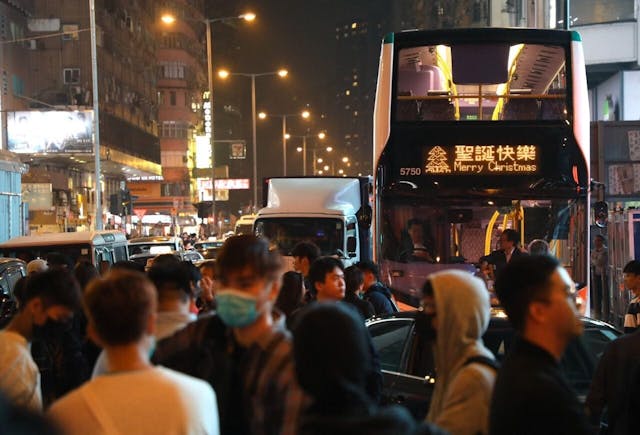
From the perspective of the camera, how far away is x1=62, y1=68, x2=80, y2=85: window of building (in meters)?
53.8

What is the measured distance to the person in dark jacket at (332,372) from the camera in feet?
9.57

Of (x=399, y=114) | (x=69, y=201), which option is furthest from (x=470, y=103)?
(x=69, y=201)

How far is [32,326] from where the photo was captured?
4625 mm

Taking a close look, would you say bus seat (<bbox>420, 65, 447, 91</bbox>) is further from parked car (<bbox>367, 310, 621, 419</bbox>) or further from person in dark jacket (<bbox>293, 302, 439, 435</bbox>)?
person in dark jacket (<bbox>293, 302, 439, 435</bbox>)

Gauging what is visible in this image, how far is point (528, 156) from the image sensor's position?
1233 cm

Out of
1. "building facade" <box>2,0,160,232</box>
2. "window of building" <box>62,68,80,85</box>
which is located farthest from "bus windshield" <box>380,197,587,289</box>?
"window of building" <box>62,68,80,85</box>

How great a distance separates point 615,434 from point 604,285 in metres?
14.2

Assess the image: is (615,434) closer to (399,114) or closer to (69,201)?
(399,114)

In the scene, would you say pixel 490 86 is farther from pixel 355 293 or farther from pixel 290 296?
pixel 290 296

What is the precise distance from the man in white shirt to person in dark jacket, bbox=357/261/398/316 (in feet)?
20.3

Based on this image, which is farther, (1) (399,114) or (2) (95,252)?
(2) (95,252)

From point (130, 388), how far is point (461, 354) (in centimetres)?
131

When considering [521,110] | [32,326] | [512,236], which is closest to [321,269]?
[32,326]

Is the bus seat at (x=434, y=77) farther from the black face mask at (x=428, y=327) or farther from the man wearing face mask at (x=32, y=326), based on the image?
the black face mask at (x=428, y=327)
